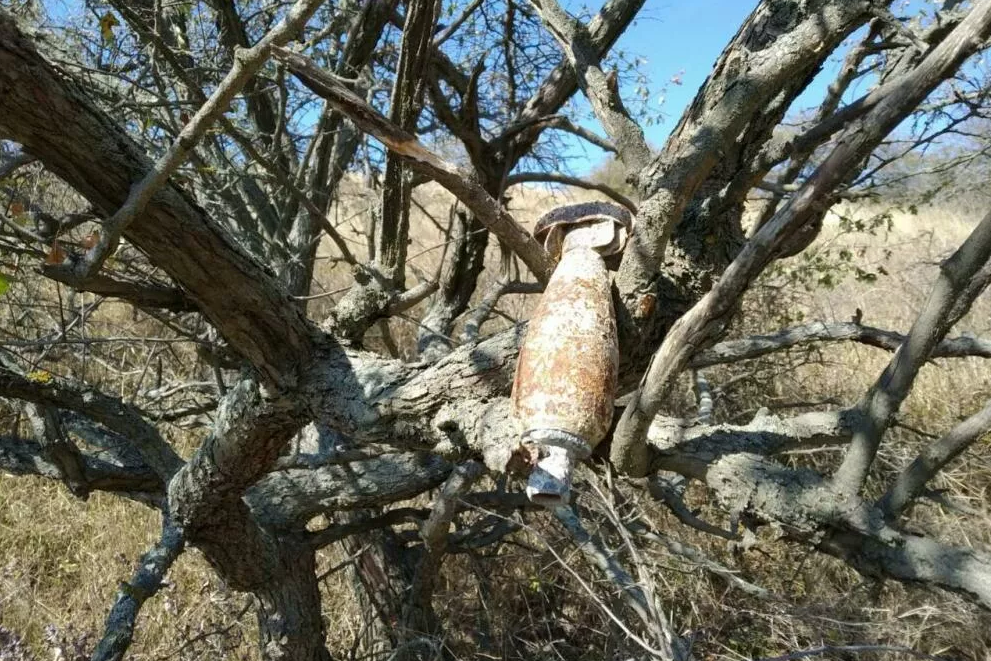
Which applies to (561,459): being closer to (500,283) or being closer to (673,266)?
(673,266)

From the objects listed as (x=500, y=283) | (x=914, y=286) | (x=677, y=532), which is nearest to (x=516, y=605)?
(x=677, y=532)

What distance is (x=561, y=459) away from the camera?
1.11 m

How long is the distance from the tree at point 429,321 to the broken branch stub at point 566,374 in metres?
0.08

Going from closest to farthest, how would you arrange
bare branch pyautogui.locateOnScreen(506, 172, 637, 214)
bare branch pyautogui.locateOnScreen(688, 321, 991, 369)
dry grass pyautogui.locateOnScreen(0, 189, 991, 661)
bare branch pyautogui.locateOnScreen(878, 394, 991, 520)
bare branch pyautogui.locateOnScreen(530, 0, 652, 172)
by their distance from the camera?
bare branch pyautogui.locateOnScreen(878, 394, 991, 520)
bare branch pyautogui.locateOnScreen(530, 0, 652, 172)
bare branch pyautogui.locateOnScreen(688, 321, 991, 369)
dry grass pyautogui.locateOnScreen(0, 189, 991, 661)
bare branch pyautogui.locateOnScreen(506, 172, 637, 214)

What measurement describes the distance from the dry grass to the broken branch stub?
1082mm

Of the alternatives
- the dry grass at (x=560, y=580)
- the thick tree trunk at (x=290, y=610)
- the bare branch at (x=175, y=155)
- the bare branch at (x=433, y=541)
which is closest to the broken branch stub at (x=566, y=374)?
the bare branch at (x=175, y=155)

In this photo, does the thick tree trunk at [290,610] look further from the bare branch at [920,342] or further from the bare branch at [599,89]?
the bare branch at [920,342]

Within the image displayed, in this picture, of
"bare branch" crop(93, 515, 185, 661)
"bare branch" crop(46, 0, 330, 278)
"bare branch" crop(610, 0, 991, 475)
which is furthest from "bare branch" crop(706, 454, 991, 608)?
"bare branch" crop(93, 515, 185, 661)

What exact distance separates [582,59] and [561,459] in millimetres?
1412

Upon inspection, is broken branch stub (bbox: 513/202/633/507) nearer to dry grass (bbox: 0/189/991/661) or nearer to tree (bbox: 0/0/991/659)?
tree (bbox: 0/0/991/659)

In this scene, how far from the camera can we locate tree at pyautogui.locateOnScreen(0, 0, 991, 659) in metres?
1.30

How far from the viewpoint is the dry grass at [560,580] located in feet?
8.82

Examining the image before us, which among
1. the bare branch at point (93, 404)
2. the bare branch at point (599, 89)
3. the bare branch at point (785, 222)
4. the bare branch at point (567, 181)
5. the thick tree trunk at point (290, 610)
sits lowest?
the thick tree trunk at point (290, 610)

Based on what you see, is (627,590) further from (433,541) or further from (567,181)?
(567,181)
